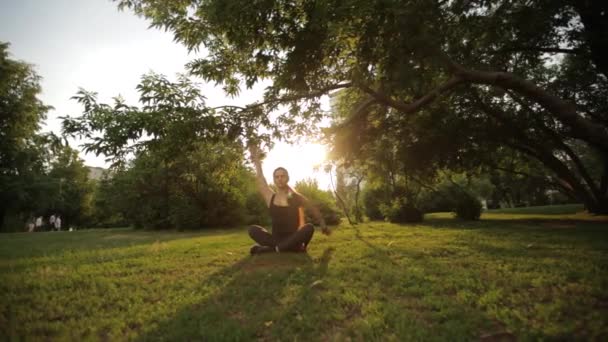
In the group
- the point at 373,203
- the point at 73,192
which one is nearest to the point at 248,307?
the point at 373,203

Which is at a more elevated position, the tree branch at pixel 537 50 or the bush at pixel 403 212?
the tree branch at pixel 537 50

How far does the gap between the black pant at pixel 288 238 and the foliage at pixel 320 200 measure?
8.52 m

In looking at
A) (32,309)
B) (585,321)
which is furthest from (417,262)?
(32,309)

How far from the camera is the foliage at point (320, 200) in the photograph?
52.5ft

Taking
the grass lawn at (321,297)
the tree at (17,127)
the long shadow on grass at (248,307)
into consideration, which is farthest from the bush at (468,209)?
the tree at (17,127)

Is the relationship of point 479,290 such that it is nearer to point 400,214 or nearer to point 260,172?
point 260,172

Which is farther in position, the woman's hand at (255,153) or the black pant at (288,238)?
the woman's hand at (255,153)

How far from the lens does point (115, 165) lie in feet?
17.9

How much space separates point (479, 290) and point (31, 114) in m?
28.2

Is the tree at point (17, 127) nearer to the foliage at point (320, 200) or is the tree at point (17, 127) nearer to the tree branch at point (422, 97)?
the foliage at point (320, 200)

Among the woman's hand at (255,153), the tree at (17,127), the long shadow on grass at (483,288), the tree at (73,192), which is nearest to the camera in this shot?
the long shadow on grass at (483,288)

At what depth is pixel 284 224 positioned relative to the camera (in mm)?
6863

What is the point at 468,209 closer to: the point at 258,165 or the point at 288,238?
the point at 288,238

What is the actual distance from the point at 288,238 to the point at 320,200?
1035 centimetres
